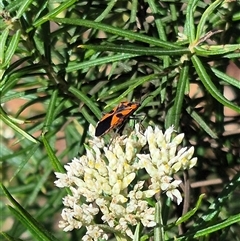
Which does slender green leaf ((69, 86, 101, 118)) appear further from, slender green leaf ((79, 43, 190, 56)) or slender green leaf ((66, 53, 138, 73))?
slender green leaf ((79, 43, 190, 56))

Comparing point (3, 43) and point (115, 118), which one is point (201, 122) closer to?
point (115, 118)

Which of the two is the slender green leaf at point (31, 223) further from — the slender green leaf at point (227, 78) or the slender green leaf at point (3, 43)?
the slender green leaf at point (227, 78)

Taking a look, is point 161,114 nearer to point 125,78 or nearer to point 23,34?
point 125,78

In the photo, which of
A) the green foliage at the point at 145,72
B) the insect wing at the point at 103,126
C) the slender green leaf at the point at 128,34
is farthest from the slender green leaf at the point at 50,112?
the slender green leaf at the point at 128,34

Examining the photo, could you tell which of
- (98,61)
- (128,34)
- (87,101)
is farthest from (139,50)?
(87,101)

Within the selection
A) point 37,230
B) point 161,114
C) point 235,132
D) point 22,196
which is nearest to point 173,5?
point 161,114
